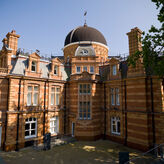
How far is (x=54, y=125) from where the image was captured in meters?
18.2

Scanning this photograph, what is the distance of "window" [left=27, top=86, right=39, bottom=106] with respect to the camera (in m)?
16.4

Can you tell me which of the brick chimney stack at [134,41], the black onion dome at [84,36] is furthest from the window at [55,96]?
the black onion dome at [84,36]

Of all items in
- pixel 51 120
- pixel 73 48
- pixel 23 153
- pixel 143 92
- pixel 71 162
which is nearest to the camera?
pixel 71 162

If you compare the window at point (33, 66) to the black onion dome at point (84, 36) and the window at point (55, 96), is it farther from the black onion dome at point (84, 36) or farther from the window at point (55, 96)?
the black onion dome at point (84, 36)

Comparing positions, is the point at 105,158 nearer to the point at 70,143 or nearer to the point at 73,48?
the point at 70,143

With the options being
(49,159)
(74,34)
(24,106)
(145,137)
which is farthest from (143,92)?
(74,34)

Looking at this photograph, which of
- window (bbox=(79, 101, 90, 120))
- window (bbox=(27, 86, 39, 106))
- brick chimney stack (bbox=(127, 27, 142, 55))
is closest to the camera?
brick chimney stack (bbox=(127, 27, 142, 55))

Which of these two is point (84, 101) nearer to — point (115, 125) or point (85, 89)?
point (85, 89)

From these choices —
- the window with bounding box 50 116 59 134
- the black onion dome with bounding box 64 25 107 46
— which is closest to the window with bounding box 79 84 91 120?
the window with bounding box 50 116 59 134

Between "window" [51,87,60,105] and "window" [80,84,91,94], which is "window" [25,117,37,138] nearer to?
"window" [51,87,60,105]

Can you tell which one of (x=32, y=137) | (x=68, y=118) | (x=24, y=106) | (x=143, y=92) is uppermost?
(x=143, y=92)

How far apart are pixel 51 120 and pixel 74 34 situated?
18881mm

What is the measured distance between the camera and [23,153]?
13.7 m

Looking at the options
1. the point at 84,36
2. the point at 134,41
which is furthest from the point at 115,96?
the point at 84,36
